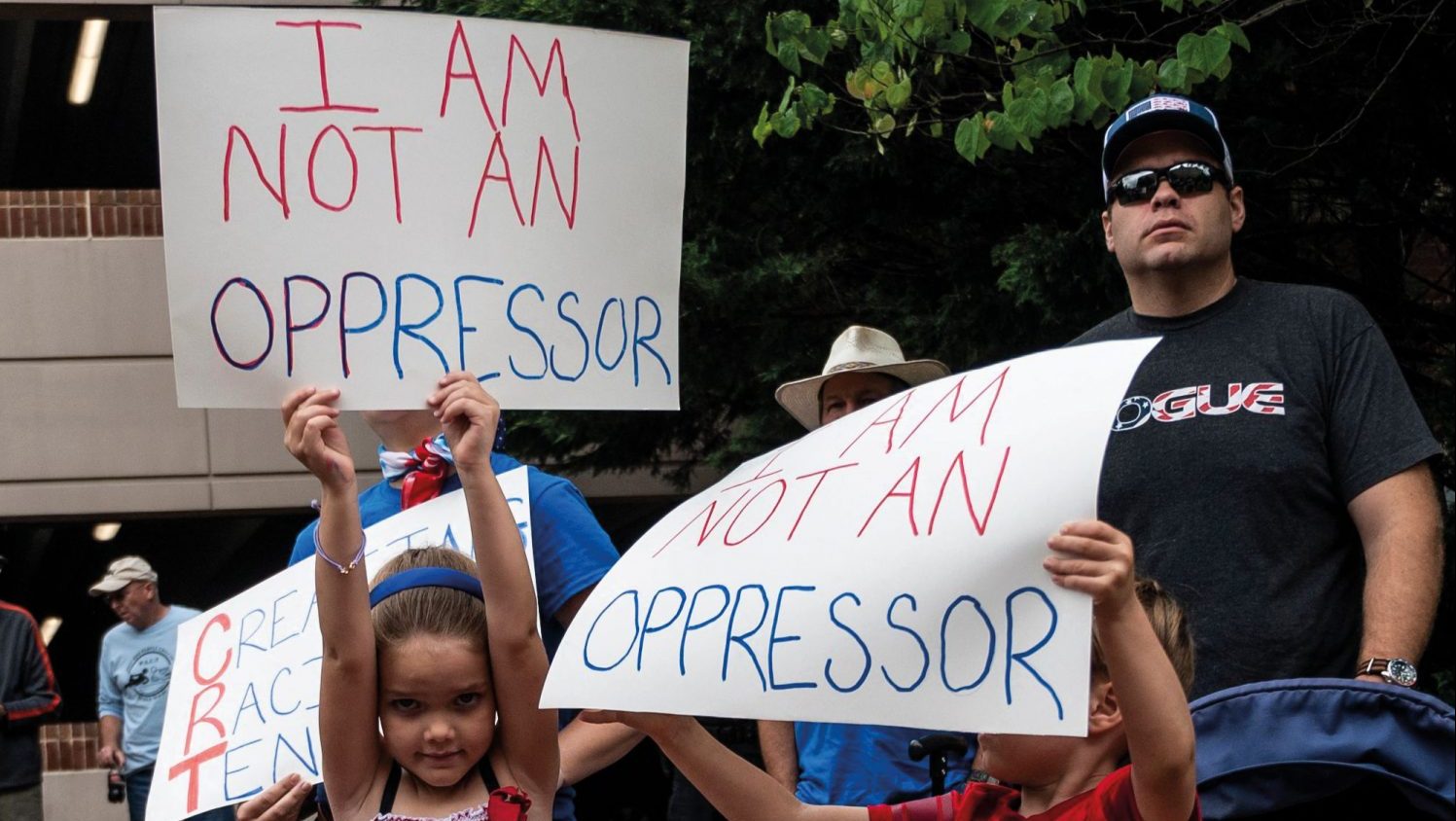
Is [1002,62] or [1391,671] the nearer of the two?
[1391,671]

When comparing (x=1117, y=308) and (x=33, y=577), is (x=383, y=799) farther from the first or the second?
(x=33, y=577)

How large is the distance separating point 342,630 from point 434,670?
151 mm

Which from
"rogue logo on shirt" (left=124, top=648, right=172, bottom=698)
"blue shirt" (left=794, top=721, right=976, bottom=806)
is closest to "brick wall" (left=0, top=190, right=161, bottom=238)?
"rogue logo on shirt" (left=124, top=648, right=172, bottom=698)

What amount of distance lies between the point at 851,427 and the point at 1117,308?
17.7 feet

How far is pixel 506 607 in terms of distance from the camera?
2.86 m

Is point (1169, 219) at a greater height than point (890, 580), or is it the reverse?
point (1169, 219)

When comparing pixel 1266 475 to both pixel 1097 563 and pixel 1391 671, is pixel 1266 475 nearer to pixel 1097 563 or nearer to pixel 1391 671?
pixel 1391 671

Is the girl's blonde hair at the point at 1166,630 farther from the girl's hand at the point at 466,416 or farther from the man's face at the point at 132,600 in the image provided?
the man's face at the point at 132,600

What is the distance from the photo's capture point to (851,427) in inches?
105

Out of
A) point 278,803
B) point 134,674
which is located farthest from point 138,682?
point 278,803

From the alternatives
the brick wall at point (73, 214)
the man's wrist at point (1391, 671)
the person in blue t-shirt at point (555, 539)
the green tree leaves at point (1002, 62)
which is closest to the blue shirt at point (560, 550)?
the person in blue t-shirt at point (555, 539)

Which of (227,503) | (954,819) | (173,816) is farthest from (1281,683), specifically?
(227,503)

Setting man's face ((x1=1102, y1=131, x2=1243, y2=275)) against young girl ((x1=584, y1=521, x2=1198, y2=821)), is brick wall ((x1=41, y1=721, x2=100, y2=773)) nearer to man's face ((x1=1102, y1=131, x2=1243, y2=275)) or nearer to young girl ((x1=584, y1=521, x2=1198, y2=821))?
man's face ((x1=1102, y1=131, x2=1243, y2=275))

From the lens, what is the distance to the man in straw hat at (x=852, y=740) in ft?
14.9
